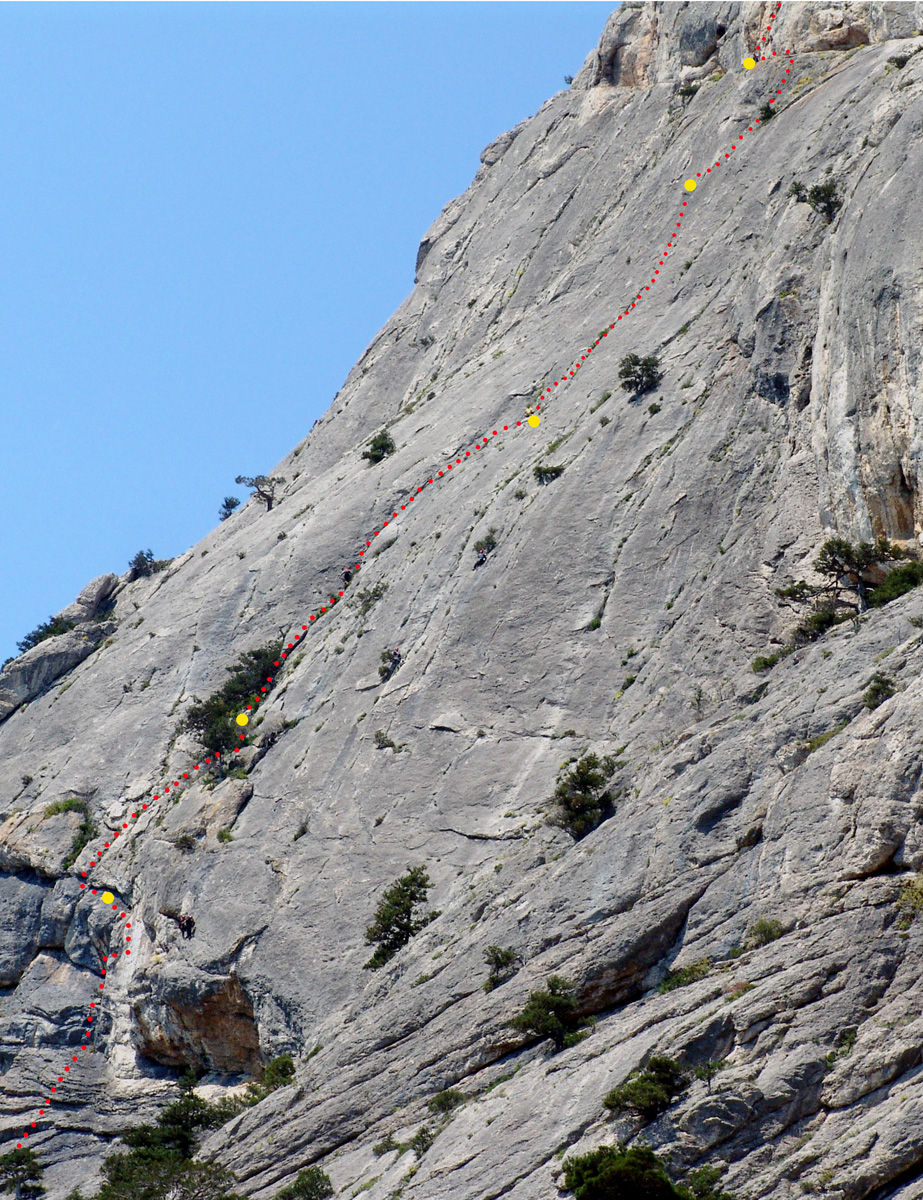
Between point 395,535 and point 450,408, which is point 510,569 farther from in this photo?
point 450,408

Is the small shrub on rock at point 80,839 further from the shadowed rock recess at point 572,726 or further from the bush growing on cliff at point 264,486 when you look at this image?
the bush growing on cliff at point 264,486

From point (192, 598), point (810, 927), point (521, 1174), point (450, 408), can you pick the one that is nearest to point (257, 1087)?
point (521, 1174)

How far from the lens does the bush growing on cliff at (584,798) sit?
30.8 meters

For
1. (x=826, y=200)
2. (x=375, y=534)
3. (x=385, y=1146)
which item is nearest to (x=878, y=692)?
(x=385, y=1146)

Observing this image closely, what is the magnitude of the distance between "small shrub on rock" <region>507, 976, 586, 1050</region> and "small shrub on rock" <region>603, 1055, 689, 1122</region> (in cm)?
362

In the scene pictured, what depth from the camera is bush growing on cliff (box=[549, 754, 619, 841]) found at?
30766 millimetres

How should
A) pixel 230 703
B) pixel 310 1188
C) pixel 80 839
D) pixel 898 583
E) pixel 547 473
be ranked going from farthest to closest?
pixel 230 703 → pixel 80 839 → pixel 547 473 → pixel 898 583 → pixel 310 1188

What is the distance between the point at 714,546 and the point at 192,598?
2782 centimetres

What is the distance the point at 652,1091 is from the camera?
66.0ft

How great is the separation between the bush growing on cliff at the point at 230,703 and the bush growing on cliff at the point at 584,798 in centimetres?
1747

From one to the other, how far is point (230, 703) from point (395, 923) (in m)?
17.4

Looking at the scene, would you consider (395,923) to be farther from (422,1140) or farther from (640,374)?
(640,374)

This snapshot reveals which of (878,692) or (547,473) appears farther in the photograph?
(547,473)

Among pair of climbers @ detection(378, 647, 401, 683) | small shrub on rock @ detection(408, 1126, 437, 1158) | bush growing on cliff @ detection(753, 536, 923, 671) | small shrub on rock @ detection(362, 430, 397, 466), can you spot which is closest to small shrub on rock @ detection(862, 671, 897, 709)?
bush growing on cliff @ detection(753, 536, 923, 671)
